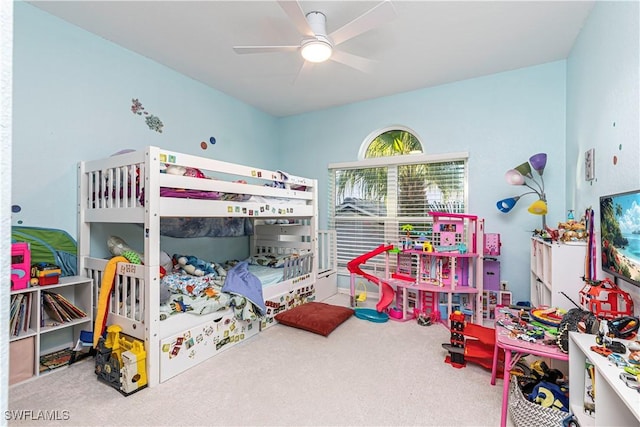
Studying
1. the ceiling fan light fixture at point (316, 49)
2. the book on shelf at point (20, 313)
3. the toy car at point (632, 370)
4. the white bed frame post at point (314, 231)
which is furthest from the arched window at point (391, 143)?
the book on shelf at point (20, 313)

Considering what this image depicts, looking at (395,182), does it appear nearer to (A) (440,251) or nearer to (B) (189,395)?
(A) (440,251)

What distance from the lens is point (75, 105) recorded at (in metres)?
2.58

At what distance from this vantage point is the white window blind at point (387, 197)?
3.77m

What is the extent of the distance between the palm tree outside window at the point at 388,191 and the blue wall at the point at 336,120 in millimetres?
152

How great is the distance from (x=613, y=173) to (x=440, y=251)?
151 centimetres

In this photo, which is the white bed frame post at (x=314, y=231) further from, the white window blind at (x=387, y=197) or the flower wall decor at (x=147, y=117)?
the flower wall decor at (x=147, y=117)

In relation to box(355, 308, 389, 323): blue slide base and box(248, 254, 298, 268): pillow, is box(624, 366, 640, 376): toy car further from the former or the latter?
box(248, 254, 298, 268): pillow

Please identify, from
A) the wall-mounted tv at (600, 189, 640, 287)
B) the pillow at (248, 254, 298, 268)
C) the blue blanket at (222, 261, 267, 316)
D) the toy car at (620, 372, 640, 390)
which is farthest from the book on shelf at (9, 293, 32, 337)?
the wall-mounted tv at (600, 189, 640, 287)

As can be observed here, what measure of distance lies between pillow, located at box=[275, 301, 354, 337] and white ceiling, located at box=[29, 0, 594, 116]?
8.17 ft

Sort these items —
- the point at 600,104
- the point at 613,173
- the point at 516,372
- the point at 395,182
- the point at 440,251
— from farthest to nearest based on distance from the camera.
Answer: the point at 395,182, the point at 440,251, the point at 600,104, the point at 613,173, the point at 516,372

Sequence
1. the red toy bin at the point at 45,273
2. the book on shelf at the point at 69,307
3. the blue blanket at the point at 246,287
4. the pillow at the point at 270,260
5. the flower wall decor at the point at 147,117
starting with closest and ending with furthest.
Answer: the red toy bin at the point at 45,273 < the book on shelf at the point at 69,307 < the blue blanket at the point at 246,287 < the flower wall decor at the point at 147,117 < the pillow at the point at 270,260

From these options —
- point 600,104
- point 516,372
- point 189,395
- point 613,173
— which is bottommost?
point 189,395

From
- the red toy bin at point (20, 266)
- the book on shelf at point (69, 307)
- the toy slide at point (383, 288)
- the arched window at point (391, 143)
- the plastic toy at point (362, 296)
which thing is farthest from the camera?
the arched window at point (391, 143)

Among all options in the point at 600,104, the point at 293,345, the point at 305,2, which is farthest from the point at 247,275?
the point at 600,104
